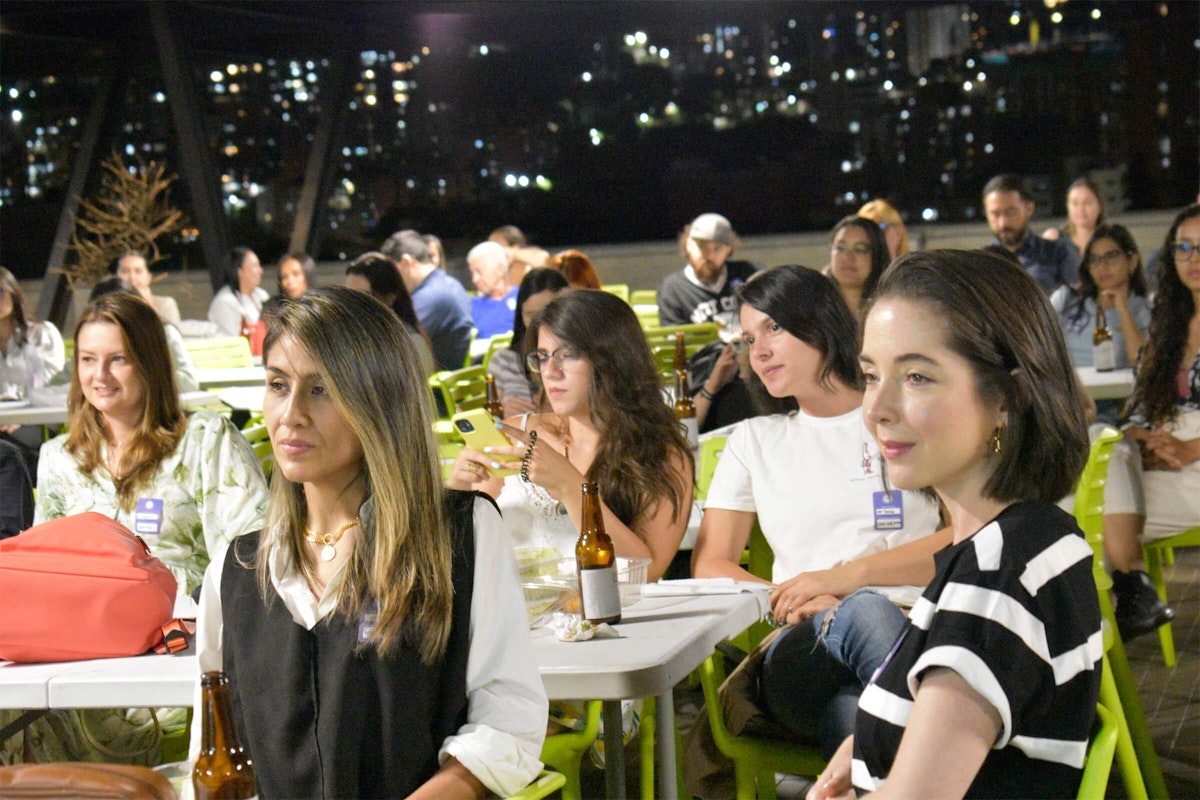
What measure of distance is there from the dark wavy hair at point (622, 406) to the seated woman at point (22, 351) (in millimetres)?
4402

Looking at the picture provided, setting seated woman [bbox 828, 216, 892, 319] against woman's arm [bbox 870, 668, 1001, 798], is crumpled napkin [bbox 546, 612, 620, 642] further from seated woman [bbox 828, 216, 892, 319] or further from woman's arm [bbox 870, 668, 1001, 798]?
seated woman [bbox 828, 216, 892, 319]

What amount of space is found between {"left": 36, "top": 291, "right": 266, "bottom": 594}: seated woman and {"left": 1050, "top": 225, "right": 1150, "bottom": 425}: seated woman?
163 inches

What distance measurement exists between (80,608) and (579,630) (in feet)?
3.07

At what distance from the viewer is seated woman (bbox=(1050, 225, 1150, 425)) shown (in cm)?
596

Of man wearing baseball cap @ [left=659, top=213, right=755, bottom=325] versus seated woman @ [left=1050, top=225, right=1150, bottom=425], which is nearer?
seated woman @ [left=1050, top=225, right=1150, bottom=425]

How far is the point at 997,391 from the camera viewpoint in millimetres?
1571

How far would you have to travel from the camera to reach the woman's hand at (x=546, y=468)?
9.70 ft

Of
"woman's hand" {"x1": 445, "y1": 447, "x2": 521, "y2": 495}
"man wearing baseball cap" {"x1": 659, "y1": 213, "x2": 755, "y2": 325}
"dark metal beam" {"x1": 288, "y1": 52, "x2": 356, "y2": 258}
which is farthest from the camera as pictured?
"dark metal beam" {"x1": 288, "y1": 52, "x2": 356, "y2": 258}

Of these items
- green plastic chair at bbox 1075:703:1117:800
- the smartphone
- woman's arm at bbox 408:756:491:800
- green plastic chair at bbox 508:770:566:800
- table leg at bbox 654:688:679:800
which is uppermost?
the smartphone

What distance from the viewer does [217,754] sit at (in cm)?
162

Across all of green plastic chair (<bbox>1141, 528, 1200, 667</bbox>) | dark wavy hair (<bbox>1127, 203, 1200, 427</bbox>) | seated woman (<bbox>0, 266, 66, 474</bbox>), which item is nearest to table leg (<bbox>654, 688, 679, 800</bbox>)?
green plastic chair (<bbox>1141, 528, 1200, 667</bbox>)

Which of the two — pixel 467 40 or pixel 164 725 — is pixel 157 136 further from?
pixel 164 725

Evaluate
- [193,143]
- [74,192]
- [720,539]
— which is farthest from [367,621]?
[74,192]

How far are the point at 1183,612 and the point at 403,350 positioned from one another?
4151 mm
